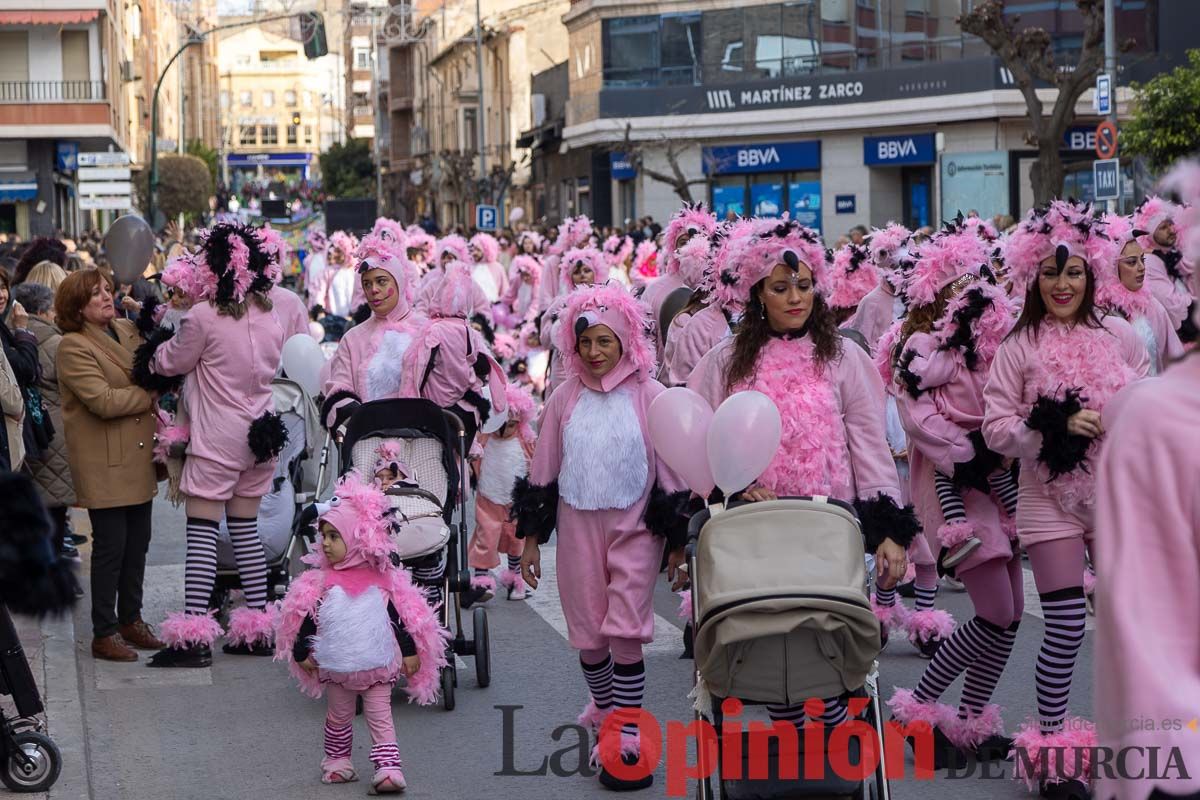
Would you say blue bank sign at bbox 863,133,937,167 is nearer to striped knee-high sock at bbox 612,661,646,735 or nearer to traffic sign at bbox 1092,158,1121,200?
traffic sign at bbox 1092,158,1121,200

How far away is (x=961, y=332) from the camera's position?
6781mm

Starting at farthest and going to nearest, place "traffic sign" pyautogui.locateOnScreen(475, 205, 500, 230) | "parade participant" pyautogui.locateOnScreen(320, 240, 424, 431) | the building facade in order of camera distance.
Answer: "traffic sign" pyautogui.locateOnScreen(475, 205, 500, 230) → the building facade → "parade participant" pyautogui.locateOnScreen(320, 240, 424, 431)

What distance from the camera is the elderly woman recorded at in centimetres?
852

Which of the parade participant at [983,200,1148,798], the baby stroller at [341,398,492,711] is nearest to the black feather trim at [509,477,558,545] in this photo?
the baby stroller at [341,398,492,711]

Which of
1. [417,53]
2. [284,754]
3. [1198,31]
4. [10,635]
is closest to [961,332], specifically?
[284,754]

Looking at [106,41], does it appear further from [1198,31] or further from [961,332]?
[961,332]

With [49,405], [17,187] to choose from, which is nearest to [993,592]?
[49,405]

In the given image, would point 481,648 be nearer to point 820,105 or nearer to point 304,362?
point 304,362

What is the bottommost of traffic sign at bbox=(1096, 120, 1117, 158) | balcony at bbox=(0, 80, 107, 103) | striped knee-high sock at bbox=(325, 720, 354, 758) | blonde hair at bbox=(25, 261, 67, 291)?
striped knee-high sock at bbox=(325, 720, 354, 758)

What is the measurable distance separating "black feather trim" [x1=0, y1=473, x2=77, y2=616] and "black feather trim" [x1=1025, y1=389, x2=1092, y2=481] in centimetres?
312

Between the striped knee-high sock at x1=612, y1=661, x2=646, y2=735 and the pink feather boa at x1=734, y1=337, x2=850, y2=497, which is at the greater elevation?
the pink feather boa at x1=734, y1=337, x2=850, y2=497

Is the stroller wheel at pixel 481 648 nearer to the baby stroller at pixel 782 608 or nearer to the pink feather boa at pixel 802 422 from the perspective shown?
the pink feather boa at pixel 802 422

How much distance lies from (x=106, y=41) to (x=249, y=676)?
46.3 metres

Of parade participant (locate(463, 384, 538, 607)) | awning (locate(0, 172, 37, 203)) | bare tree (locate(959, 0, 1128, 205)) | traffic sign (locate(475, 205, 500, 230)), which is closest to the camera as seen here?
parade participant (locate(463, 384, 538, 607))
